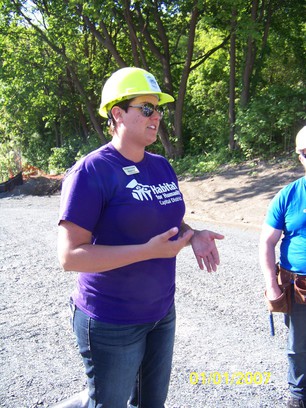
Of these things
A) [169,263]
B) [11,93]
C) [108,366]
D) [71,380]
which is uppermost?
[11,93]

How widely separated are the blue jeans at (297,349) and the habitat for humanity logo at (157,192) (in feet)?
3.54

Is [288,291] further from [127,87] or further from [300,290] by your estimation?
[127,87]

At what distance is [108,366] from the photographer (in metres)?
1.90

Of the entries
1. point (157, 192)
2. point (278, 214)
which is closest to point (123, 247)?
point (157, 192)

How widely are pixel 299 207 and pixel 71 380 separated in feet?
7.39

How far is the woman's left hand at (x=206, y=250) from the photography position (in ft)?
6.93

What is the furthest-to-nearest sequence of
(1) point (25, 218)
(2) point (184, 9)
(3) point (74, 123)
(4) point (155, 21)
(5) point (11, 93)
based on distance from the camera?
1. (3) point (74, 123)
2. (5) point (11, 93)
3. (4) point (155, 21)
4. (2) point (184, 9)
5. (1) point (25, 218)

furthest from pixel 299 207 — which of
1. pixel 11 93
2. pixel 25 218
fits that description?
pixel 11 93

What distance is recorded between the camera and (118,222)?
6.15 feet

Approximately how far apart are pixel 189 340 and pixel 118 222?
2.49 meters

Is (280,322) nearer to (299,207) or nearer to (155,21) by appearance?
(299,207)

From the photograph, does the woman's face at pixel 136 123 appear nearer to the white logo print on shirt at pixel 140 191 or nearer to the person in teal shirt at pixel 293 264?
the white logo print on shirt at pixel 140 191

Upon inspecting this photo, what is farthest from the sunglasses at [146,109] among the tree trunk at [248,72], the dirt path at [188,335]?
the tree trunk at [248,72]
